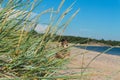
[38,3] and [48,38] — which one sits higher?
[38,3]

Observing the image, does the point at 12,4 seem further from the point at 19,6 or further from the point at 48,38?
the point at 48,38

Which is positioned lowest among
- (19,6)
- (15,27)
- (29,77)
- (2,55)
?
(29,77)

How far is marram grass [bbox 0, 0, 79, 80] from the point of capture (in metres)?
1.77

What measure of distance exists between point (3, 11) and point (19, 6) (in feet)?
0.57

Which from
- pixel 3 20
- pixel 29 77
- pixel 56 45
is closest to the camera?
pixel 29 77

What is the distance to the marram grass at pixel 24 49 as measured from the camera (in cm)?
177

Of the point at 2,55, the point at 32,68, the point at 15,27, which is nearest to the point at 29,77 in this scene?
the point at 32,68

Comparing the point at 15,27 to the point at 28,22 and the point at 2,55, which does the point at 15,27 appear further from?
the point at 2,55

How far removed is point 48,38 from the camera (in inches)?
78.3

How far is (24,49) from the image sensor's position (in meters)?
1.86

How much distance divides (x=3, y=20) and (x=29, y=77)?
0.40 m

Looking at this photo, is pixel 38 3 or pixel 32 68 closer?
pixel 32 68

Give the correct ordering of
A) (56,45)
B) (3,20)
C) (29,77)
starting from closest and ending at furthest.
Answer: (29,77), (3,20), (56,45)

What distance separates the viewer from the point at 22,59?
179cm
